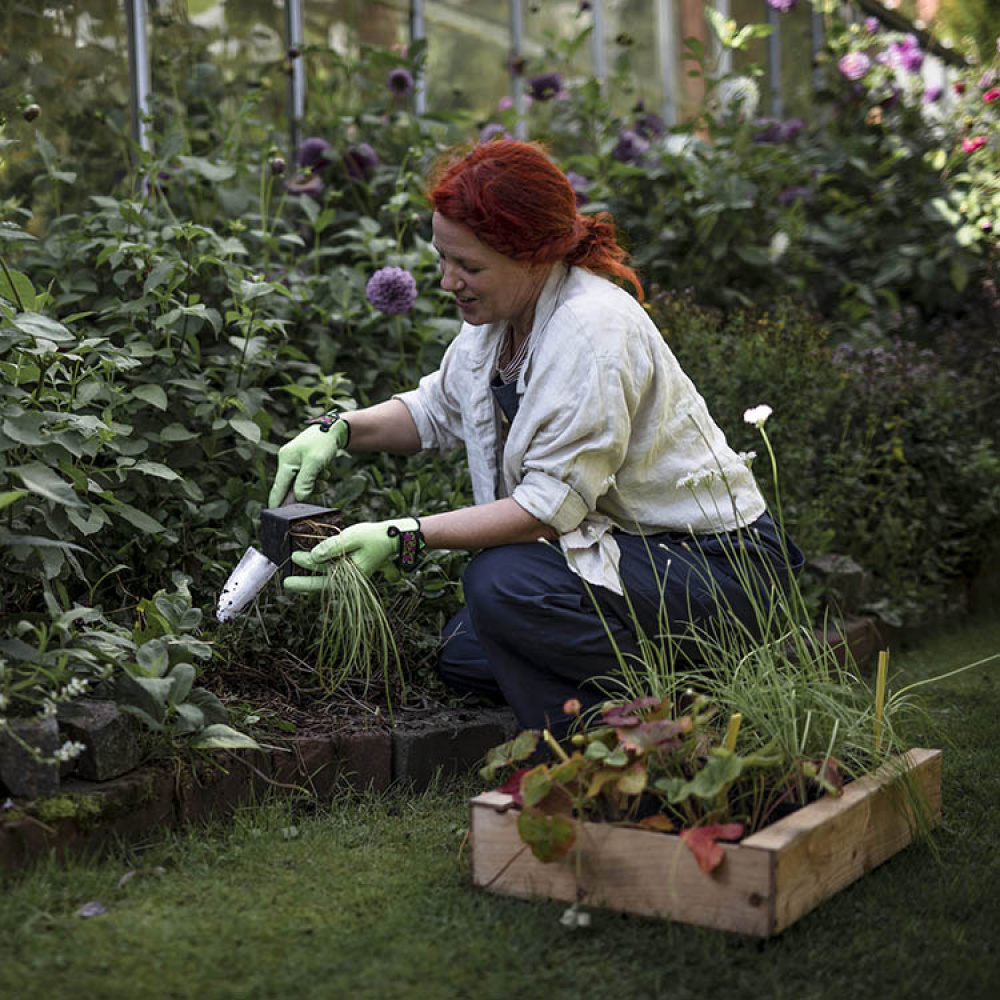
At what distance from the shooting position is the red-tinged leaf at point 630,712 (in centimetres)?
201

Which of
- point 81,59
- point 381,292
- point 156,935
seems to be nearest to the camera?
point 156,935

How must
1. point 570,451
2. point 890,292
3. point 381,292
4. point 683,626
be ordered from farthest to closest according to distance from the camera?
point 890,292, point 381,292, point 683,626, point 570,451

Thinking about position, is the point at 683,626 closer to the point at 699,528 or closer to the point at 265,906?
the point at 699,528

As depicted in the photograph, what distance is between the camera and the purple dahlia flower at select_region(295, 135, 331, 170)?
13.3 feet

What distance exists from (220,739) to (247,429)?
2.72 feet

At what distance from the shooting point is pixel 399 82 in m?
4.32

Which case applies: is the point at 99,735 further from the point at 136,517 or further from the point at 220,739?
the point at 136,517

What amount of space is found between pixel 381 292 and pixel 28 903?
183 cm

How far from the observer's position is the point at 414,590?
2.92 meters

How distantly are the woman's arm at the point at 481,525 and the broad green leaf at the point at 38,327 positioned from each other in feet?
2.31

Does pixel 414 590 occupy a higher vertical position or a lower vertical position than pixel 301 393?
lower

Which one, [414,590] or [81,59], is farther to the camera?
[81,59]

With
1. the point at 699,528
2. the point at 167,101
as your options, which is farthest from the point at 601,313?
the point at 167,101

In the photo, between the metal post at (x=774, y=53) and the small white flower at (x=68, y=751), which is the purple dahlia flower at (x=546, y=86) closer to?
the metal post at (x=774, y=53)
